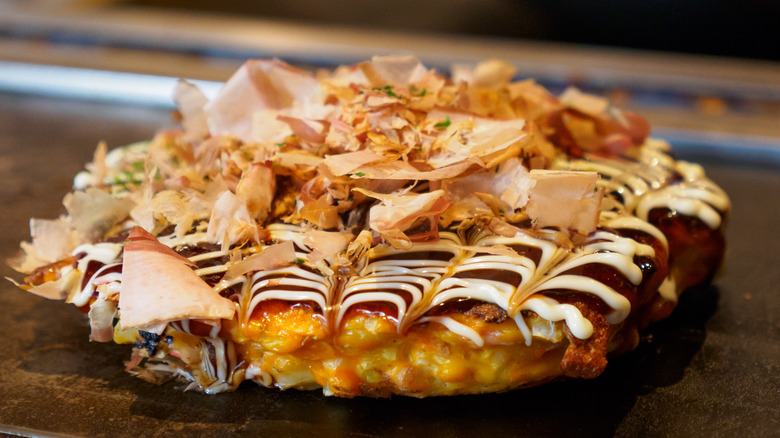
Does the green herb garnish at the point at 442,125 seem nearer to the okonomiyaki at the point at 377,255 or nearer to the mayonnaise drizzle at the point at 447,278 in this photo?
the okonomiyaki at the point at 377,255

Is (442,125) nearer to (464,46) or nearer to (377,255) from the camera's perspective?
(377,255)

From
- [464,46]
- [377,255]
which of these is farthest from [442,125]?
[464,46]

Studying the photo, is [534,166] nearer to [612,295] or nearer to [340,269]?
[612,295]

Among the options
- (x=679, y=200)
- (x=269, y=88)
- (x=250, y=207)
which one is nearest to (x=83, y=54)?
(x=269, y=88)

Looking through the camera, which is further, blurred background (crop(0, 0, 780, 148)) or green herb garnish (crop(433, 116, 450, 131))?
blurred background (crop(0, 0, 780, 148))

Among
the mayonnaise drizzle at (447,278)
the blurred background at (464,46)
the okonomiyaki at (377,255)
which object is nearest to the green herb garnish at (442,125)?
the okonomiyaki at (377,255)

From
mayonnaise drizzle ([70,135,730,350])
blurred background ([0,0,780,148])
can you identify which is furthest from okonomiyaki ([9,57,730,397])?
blurred background ([0,0,780,148])

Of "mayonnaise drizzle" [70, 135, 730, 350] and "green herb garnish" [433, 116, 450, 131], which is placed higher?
"green herb garnish" [433, 116, 450, 131]

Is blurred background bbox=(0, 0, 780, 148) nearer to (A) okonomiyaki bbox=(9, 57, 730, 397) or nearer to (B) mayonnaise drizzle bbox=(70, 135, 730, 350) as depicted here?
(A) okonomiyaki bbox=(9, 57, 730, 397)
